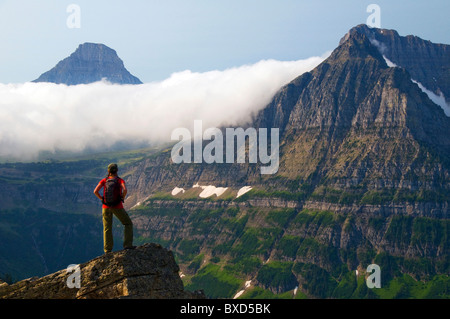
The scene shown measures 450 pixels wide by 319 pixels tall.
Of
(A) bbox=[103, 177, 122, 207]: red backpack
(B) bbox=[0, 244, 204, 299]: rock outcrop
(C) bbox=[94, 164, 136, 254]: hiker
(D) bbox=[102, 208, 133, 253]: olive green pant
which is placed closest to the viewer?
(B) bbox=[0, 244, 204, 299]: rock outcrop

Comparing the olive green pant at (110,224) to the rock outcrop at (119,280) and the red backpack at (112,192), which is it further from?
the rock outcrop at (119,280)

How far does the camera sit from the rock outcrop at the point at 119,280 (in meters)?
35.7

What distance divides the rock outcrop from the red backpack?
373cm

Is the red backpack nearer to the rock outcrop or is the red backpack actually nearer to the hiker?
the hiker

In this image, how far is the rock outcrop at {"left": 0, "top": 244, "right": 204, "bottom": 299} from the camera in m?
35.7

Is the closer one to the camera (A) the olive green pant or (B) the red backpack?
(B) the red backpack

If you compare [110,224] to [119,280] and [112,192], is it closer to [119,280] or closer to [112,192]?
[112,192]

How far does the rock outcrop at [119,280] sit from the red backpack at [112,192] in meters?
3.73

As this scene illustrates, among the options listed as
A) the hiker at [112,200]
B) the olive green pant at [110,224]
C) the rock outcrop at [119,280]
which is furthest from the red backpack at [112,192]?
the rock outcrop at [119,280]

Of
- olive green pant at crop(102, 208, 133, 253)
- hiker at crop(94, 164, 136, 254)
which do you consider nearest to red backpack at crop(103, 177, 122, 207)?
hiker at crop(94, 164, 136, 254)
